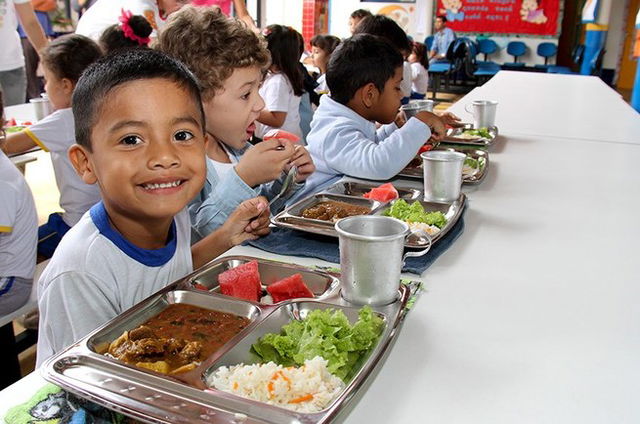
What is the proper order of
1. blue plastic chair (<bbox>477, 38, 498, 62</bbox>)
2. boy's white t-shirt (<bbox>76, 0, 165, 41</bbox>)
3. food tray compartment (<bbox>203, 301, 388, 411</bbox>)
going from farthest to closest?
blue plastic chair (<bbox>477, 38, 498, 62</bbox>), boy's white t-shirt (<bbox>76, 0, 165, 41</bbox>), food tray compartment (<bbox>203, 301, 388, 411</bbox>)

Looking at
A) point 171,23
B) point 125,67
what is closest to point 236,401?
point 125,67

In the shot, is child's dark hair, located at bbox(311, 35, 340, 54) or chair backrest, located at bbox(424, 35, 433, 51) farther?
chair backrest, located at bbox(424, 35, 433, 51)

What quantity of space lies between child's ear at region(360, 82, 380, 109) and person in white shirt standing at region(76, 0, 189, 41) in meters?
1.78

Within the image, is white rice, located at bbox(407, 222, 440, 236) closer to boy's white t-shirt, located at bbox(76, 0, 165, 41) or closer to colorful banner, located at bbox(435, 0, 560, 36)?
boy's white t-shirt, located at bbox(76, 0, 165, 41)

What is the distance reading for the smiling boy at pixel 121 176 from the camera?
1.07 m

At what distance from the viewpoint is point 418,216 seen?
1.38 metres

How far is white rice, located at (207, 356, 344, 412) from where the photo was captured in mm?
731

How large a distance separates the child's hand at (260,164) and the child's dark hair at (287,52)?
86.4 inches

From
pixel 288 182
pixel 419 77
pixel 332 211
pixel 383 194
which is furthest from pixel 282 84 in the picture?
pixel 419 77

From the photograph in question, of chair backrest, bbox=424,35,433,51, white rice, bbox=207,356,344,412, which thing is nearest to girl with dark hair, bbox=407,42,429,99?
chair backrest, bbox=424,35,433,51

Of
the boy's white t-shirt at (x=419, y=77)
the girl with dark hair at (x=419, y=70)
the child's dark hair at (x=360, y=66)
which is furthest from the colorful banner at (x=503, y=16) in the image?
the child's dark hair at (x=360, y=66)

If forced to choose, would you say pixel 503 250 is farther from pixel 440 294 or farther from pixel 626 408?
pixel 626 408

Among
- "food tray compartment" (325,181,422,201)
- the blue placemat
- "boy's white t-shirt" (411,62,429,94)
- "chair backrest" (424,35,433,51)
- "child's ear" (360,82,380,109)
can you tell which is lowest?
"boy's white t-shirt" (411,62,429,94)

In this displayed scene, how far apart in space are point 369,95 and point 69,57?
1.29 metres
